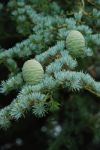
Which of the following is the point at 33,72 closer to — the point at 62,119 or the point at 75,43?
the point at 75,43

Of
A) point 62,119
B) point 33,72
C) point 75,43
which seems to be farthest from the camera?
point 62,119

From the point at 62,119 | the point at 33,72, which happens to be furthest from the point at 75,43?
the point at 62,119

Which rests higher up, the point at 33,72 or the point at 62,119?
the point at 33,72

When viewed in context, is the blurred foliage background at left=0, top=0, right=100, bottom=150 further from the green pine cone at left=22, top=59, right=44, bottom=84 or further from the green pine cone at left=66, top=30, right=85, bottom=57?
the green pine cone at left=22, top=59, right=44, bottom=84

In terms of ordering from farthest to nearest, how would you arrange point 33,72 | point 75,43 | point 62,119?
point 62,119
point 75,43
point 33,72

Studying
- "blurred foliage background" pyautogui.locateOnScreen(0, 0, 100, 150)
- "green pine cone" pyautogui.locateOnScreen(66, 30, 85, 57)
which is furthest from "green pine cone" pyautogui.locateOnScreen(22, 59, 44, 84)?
"blurred foliage background" pyautogui.locateOnScreen(0, 0, 100, 150)

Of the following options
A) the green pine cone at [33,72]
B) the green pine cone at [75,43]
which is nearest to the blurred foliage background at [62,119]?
the green pine cone at [75,43]
